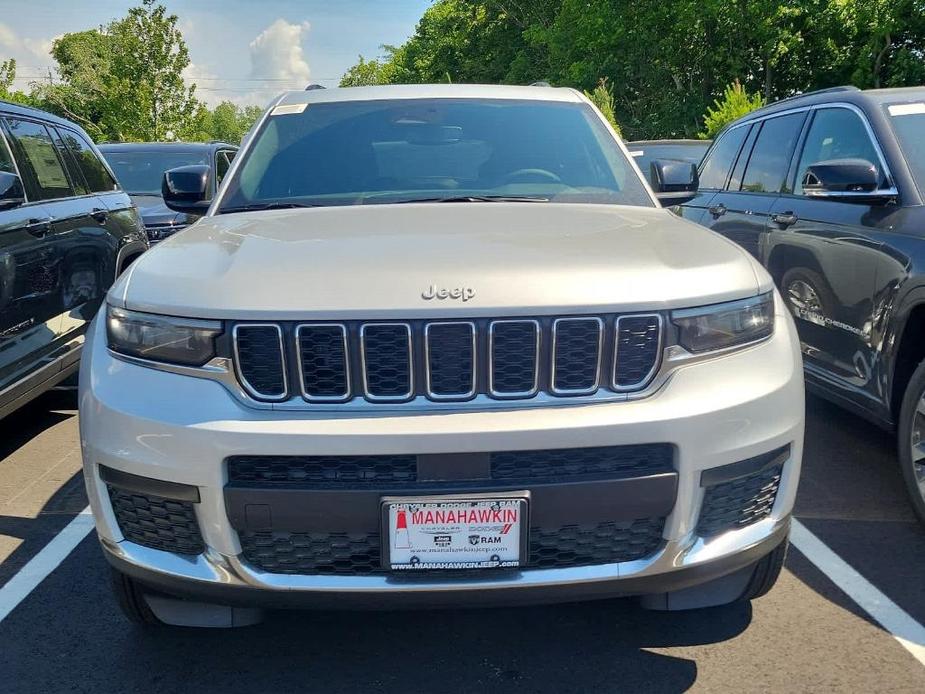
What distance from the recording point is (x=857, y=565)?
3557mm

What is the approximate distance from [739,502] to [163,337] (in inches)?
63.5

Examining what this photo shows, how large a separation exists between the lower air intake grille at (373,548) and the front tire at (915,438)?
1860 mm

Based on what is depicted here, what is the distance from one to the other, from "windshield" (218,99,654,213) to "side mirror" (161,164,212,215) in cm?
35

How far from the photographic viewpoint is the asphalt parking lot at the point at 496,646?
9.12 ft

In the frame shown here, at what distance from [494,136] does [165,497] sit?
7.10 ft

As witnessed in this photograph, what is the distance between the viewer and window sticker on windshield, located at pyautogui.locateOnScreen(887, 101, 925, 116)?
14.7ft

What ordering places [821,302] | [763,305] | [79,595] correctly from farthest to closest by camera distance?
[821,302], [79,595], [763,305]

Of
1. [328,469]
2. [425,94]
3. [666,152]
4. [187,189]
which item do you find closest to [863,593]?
[328,469]

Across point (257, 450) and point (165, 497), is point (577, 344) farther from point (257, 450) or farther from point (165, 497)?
point (165, 497)

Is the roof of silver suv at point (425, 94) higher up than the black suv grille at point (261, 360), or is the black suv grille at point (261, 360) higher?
the roof of silver suv at point (425, 94)

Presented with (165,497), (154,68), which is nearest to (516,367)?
(165,497)

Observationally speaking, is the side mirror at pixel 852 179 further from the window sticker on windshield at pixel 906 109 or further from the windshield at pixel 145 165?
the windshield at pixel 145 165

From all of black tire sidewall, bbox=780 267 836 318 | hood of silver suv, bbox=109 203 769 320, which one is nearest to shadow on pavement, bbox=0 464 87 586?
hood of silver suv, bbox=109 203 769 320

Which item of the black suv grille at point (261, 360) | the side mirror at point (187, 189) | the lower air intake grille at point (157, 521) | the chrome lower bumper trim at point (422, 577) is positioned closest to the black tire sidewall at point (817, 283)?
the chrome lower bumper trim at point (422, 577)
